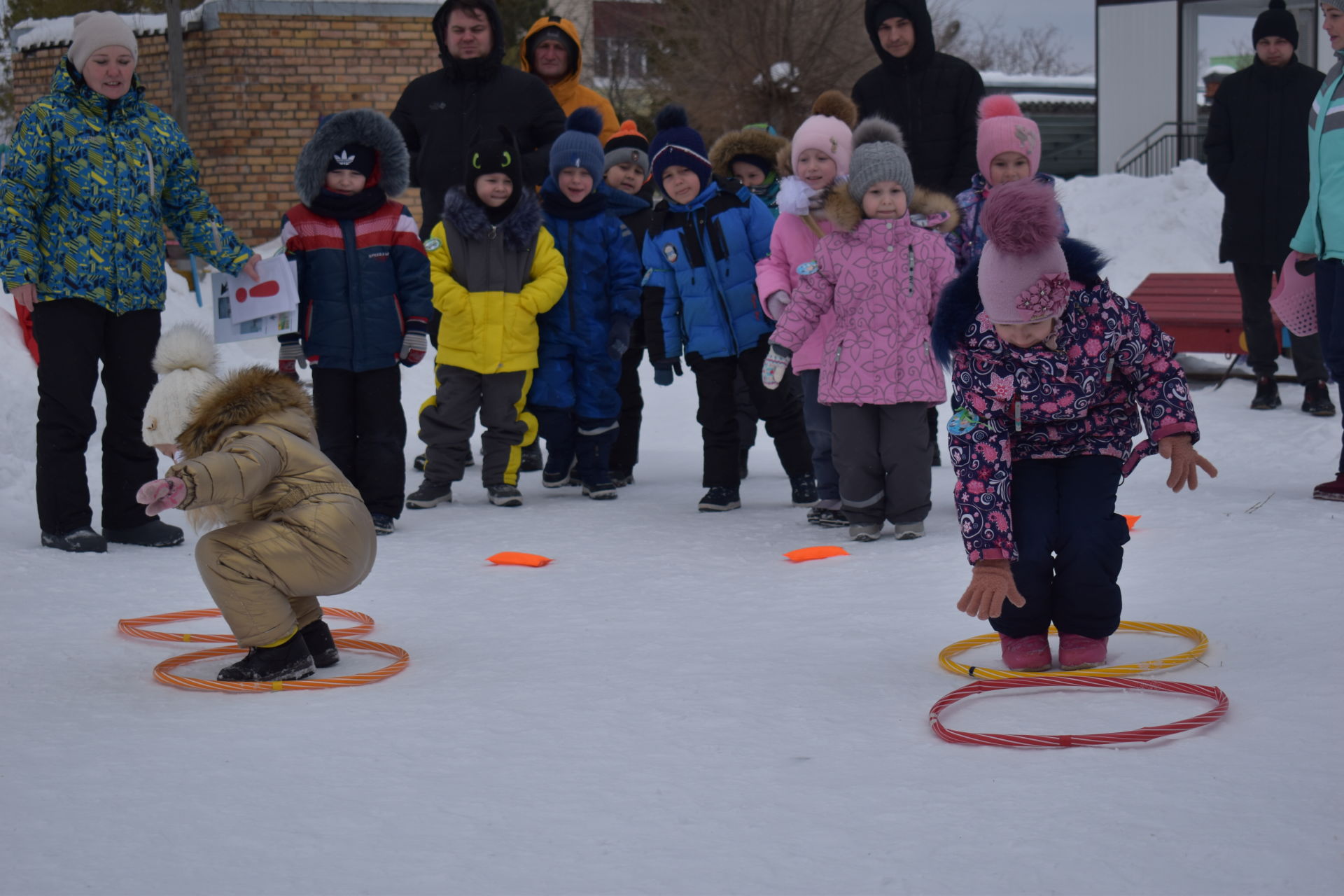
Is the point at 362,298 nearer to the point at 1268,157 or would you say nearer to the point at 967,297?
the point at 967,297

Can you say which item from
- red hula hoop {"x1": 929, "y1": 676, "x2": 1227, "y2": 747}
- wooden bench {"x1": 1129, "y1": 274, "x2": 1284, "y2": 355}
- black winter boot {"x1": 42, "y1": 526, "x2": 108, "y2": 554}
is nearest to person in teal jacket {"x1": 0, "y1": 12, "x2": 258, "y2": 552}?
black winter boot {"x1": 42, "y1": 526, "x2": 108, "y2": 554}

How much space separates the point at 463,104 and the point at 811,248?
7.73 feet

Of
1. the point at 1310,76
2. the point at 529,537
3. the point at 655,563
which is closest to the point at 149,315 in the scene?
the point at 529,537

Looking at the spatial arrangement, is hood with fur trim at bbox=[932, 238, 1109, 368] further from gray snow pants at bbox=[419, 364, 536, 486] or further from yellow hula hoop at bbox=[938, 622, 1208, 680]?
gray snow pants at bbox=[419, 364, 536, 486]

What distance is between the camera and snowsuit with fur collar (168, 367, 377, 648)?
13.7 feet

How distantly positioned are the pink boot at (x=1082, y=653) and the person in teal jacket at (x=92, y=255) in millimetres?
4104

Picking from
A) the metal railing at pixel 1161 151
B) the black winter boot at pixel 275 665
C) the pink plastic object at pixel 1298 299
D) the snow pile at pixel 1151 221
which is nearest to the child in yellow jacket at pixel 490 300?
the black winter boot at pixel 275 665

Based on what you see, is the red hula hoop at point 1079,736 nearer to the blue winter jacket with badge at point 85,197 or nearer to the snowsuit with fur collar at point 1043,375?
the snowsuit with fur collar at point 1043,375

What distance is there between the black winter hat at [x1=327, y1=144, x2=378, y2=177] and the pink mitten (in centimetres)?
323

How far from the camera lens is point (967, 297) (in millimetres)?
4023

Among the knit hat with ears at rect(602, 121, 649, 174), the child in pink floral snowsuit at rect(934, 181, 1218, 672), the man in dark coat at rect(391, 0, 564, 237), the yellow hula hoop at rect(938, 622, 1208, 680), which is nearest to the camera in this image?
the child in pink floral snowsuit at rect(934, 181, 1218, 672)

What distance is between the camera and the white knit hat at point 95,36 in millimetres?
6070

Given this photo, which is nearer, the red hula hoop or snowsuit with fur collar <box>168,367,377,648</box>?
the red hula hoop

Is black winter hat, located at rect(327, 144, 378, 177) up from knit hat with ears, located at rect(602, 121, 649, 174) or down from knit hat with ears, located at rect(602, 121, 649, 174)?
down
